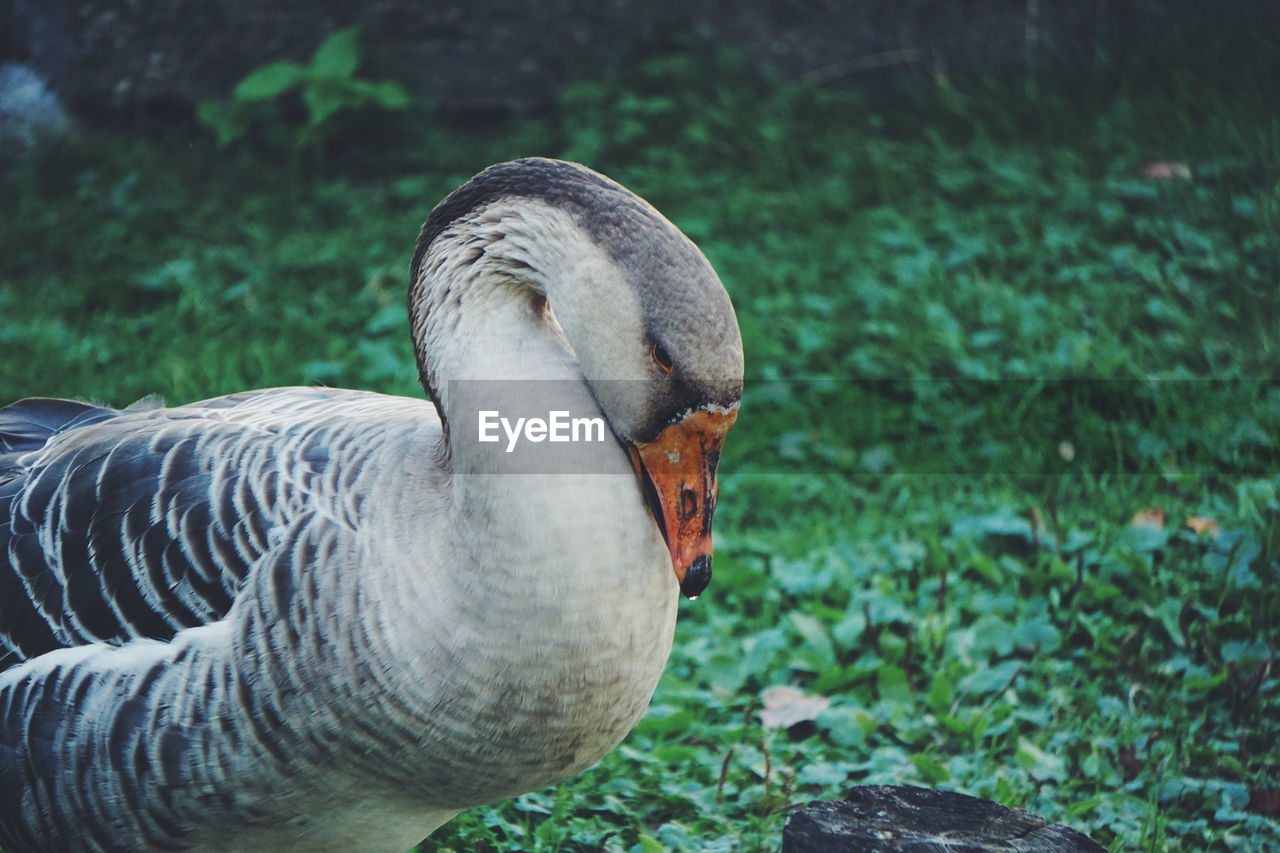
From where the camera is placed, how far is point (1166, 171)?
6562mm

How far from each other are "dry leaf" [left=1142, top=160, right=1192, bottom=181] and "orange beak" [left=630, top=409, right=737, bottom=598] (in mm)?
4943

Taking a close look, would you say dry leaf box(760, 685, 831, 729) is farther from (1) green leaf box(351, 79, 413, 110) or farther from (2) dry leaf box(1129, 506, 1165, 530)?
(1) green leaf box(351, 79, 413, 110)

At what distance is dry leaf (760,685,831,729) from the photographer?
3887 mm

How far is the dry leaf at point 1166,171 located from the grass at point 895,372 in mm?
49

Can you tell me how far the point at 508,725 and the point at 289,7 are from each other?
5.92 metres

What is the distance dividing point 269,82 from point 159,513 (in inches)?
190

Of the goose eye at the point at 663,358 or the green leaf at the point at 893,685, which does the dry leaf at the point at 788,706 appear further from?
the goose eye at the point at 663,358

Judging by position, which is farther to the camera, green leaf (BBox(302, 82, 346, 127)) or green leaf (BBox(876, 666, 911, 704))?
green leaf (BBox(302, 82, 346, 127))

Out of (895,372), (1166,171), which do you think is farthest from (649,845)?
(1166,171)

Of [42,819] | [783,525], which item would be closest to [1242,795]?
[783,525]

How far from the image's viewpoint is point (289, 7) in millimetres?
7344

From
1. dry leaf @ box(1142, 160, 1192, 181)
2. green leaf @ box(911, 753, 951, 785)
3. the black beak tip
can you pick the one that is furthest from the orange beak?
dry leaf @ box(1142, 160, 1192, 181)

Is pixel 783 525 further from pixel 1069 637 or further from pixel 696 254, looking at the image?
pixel 696 254

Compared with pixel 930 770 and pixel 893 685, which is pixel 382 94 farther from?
pixel 930 770
